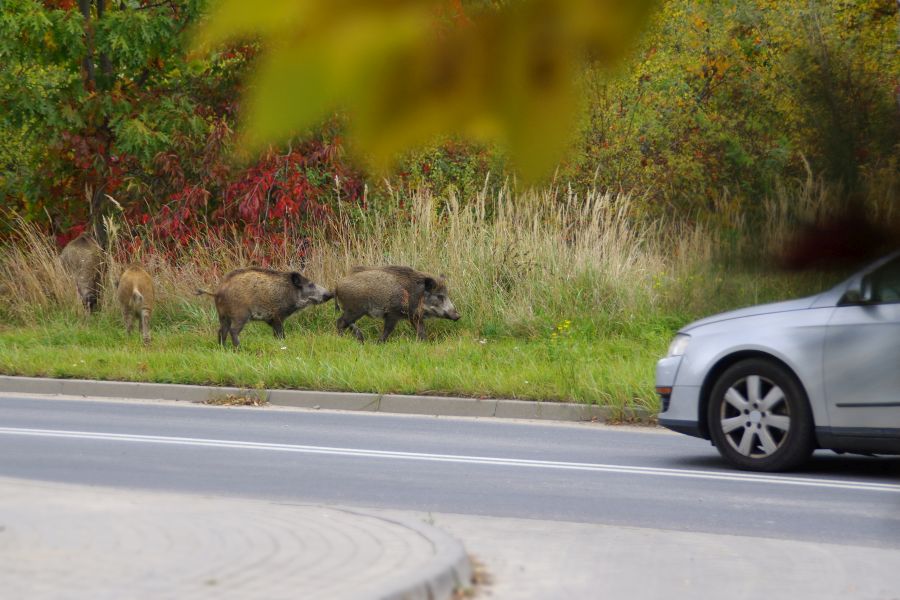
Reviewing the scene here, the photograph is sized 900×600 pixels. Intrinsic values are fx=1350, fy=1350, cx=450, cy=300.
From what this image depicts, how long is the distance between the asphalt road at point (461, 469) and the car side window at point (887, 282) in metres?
4.85

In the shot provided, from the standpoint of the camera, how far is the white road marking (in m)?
8.80

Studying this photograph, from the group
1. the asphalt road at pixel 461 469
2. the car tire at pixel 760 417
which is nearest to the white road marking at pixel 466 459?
the asphalt road at pixel 461 469

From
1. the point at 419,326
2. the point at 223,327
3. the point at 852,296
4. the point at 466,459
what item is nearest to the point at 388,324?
the point at 419,326

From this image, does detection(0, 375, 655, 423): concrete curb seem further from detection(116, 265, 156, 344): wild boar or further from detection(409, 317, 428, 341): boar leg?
detection(409, 317, 428, 341): boar leg

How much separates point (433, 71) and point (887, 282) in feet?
2.21

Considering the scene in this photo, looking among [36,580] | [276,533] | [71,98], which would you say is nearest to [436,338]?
[276,533]

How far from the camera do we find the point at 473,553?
6398 mm

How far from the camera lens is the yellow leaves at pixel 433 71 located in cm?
140

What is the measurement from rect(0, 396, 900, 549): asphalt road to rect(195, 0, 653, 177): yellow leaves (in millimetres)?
5280

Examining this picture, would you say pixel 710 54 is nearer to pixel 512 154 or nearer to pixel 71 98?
pixel 512 154

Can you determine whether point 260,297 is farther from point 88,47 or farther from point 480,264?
point 88,47

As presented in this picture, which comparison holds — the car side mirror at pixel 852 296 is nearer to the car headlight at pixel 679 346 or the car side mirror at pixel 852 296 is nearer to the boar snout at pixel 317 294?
the car headlight at pixel 679 346

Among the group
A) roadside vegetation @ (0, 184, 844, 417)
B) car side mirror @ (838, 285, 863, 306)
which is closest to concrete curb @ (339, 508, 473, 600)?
car side mirror @ (838, 285, 863, 306)

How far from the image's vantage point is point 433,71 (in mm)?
1465
